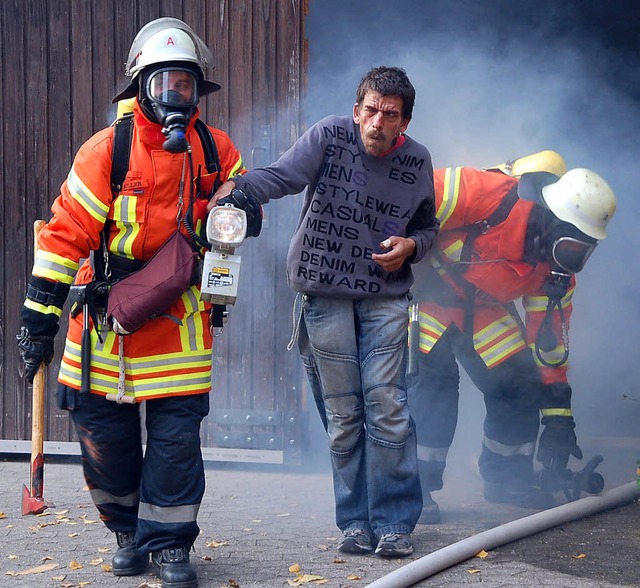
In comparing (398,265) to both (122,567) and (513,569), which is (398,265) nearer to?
(513,569)

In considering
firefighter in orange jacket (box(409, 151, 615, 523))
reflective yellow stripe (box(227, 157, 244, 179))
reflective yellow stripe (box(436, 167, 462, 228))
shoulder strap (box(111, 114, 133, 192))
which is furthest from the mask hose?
shoulder strap (box(111, 114, 133, 192))

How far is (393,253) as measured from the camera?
4.45 m

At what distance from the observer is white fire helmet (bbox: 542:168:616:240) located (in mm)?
5215

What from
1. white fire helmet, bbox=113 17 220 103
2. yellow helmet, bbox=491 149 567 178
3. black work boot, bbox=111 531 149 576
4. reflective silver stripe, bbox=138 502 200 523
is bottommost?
black work boot, bbox=111 531 149 576

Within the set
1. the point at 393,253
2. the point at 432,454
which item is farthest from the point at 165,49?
the point at 432,454

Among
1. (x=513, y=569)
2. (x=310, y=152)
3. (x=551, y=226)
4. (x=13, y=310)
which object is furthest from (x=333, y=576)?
(x=13, y=310)

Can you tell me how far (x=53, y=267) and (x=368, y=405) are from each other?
1.47m

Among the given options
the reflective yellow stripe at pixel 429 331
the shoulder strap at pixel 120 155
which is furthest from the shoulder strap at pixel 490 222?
the shoulder strap at pixel 120 155

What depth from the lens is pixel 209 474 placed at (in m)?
6.39

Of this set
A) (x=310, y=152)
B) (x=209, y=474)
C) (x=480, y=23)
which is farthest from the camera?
(x=480, y=23)

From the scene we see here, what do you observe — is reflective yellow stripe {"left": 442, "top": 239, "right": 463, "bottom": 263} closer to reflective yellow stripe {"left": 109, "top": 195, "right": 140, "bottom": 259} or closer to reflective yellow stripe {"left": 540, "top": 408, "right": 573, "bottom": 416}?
reflective yellow stripe {"left": 540, "top": 408, "right": 573, "bottom": 416}

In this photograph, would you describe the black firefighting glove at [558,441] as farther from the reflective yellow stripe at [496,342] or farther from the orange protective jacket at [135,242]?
the orange protective jacket at [135,242]

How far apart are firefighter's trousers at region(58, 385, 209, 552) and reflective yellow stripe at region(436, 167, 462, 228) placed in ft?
5.34

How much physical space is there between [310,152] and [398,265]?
61 centimetres
